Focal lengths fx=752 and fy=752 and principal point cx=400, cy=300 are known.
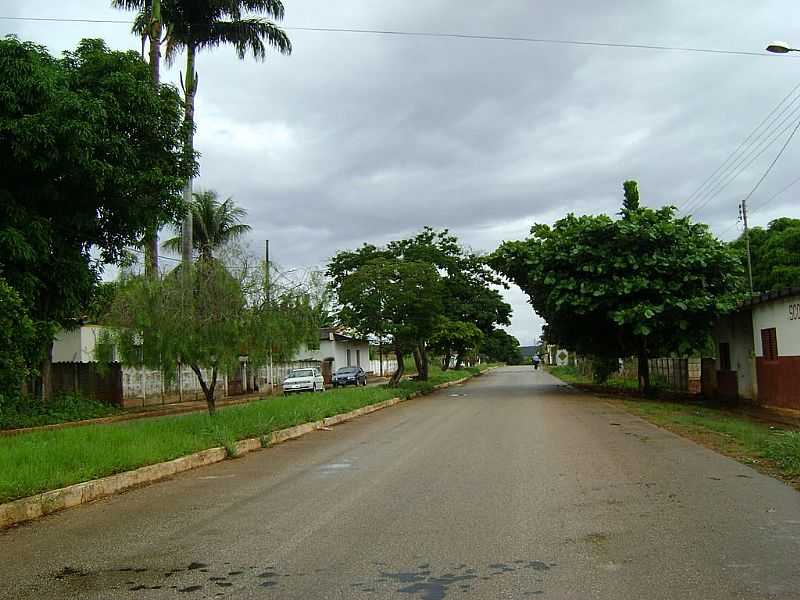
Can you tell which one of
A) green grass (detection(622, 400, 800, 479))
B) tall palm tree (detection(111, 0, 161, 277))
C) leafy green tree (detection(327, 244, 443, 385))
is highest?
tall palm tree (detection(111, 0, 161, 277))

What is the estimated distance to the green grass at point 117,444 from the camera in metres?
9.43

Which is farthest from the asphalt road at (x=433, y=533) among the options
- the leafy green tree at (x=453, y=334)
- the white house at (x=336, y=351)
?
the white house at (x=336, y=351)

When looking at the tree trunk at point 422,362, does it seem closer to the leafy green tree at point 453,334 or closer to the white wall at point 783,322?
the leafy green tree at point 453,334

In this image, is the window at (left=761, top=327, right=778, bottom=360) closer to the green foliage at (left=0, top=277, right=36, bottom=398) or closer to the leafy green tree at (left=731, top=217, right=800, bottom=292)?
the green foliage at (left=0, top=277, right=36, bottom=398)

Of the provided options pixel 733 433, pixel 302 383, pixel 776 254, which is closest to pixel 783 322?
pixel 733 433

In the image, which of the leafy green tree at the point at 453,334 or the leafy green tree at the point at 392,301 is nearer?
the leafy green tree at the point at 392,301

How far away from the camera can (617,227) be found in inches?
1069

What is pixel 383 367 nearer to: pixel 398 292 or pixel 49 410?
pixel 398 292

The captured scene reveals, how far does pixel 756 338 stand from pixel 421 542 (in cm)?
2176

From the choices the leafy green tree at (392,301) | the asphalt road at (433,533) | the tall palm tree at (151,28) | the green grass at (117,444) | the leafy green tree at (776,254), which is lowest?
the asphalt road at (433,533)

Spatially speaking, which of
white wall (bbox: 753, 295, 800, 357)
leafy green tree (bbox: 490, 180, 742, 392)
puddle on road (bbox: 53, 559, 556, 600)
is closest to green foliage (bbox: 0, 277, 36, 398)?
puddle on road (bbox: 53, 559, 556, 600)

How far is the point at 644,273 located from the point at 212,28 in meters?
19.4

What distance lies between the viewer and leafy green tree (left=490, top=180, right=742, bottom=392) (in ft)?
86.2

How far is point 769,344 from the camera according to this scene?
938 inches
